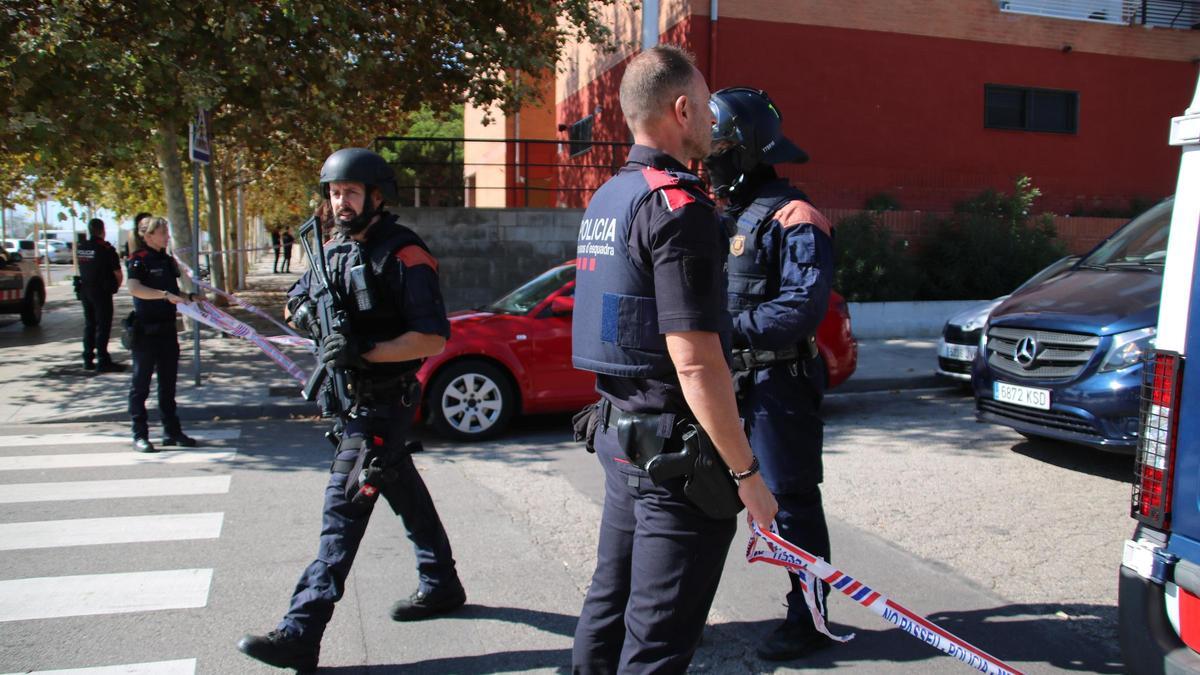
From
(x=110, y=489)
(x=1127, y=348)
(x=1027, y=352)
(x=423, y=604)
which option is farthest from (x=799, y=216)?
(x=110, y=489)

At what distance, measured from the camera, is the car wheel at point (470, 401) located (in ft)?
25.3

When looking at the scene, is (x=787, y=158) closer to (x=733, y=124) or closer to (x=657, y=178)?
(x=733, y=124)

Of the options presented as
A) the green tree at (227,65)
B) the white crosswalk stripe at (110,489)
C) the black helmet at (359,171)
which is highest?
the green tree at (227,65)

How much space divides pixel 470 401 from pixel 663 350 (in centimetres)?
562

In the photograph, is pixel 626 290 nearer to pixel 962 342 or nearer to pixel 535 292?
pixel 535 292

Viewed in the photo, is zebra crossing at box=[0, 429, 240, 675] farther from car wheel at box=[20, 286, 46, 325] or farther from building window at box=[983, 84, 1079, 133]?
building window at box=[983, 84, 1079, 133]

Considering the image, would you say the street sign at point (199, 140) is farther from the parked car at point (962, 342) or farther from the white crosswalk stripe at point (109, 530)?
the parked car at point (962, 342)

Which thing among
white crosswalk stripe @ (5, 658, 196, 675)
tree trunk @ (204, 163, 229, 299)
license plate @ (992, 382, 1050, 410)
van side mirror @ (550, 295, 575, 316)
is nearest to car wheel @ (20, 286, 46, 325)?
tree trunk @ (204, 163, 229, 299)

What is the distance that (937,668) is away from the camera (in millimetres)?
3572

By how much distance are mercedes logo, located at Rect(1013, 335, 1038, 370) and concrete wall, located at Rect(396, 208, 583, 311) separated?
8479mm

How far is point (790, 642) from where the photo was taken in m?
3.62

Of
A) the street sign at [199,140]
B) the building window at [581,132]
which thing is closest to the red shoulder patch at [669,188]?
the street sign at [199,140]

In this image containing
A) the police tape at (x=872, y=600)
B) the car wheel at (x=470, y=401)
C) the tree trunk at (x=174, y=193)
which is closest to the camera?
the police tape at (x=872, y=600)

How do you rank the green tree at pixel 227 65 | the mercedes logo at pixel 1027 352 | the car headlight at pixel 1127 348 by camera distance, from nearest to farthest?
1. the car headlight at pixel 1127 348
2. the mercedes logo at pixel 1027 352
3. the green tree at pixel 227 65
